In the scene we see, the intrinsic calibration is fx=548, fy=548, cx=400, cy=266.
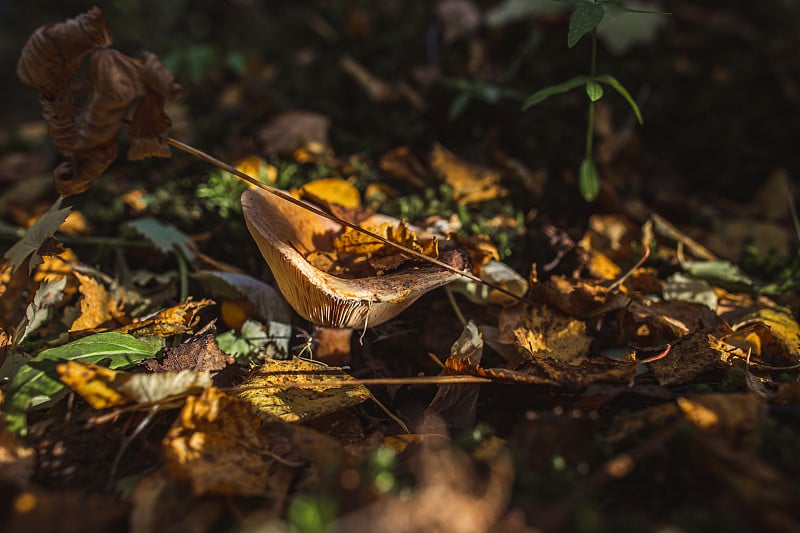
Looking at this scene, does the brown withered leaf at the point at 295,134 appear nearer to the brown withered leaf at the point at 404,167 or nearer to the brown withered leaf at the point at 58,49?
the brown withered leaf at the point at 404,167

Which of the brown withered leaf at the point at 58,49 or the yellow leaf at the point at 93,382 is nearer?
the yellow leaf at the point at 93,382

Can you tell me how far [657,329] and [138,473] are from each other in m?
2.21

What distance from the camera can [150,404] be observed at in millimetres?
1956

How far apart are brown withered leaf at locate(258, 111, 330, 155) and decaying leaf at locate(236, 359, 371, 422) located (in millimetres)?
1945

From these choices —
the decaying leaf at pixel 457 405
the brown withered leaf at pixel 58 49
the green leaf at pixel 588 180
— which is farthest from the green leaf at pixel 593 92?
the brown withered leaf at pixel 58 49

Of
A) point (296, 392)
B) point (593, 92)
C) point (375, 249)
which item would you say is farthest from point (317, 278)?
point (593, 92)

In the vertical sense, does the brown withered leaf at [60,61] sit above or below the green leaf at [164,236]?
above

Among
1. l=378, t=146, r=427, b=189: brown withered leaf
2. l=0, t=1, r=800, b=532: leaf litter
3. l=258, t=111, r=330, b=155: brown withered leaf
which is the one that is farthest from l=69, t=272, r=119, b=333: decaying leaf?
l=378, t=146, r=427, b=189: brown withered leaf

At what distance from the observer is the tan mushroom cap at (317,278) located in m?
2.06

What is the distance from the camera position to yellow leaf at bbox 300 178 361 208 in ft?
10.5

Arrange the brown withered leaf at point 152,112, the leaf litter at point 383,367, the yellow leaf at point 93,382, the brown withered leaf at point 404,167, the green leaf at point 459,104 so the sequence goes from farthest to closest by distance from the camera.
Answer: the green leaf at point 459,104, the brown withered leaf at point 404,167, the brown withered leaf at point 152,112, the yellow leaf at point 93,382, the leaf litter at point 383,367

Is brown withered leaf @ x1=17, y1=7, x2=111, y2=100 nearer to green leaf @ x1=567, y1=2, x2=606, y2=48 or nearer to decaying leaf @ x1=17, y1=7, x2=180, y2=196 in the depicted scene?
decaying leaf @ x1=17, y1=7, x2=180, y2=196

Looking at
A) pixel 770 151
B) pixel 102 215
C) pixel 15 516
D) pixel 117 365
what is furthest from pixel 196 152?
pixel 770 151

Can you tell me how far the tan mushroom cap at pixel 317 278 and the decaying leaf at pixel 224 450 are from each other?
50 cm
